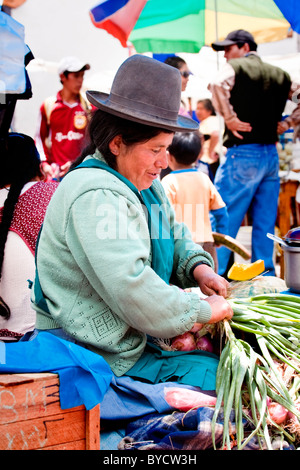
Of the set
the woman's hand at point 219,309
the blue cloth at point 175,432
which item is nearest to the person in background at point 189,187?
the woman's hand at point 219,309

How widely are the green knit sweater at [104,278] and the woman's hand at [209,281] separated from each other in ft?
1.15

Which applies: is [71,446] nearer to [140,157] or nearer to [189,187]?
[140,157]

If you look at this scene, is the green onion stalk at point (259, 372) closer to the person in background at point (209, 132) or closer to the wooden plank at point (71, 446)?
the wooden plank at point (71, 446)

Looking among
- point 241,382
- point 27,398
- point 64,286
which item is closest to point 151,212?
point 64,286

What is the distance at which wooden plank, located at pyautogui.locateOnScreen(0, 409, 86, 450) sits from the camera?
156 cm

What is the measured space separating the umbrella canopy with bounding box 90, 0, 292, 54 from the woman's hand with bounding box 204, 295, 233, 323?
317 centimetres

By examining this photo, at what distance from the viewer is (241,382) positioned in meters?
1.89

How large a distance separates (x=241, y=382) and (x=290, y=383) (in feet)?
0.81

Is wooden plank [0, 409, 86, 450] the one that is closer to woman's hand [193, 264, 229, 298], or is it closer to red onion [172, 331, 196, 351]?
red onion [172, 331, 196, 351]

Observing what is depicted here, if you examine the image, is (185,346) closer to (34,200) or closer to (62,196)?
(62,196)

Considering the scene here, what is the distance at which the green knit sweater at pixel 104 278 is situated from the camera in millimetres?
1849

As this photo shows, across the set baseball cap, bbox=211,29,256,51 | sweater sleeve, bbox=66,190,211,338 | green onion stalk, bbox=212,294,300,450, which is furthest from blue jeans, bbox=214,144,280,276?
sweater sleeve, bbox=66,190,211,338

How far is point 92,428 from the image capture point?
1.66 meters

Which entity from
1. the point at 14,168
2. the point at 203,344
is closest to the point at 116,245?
the point at 203,344
